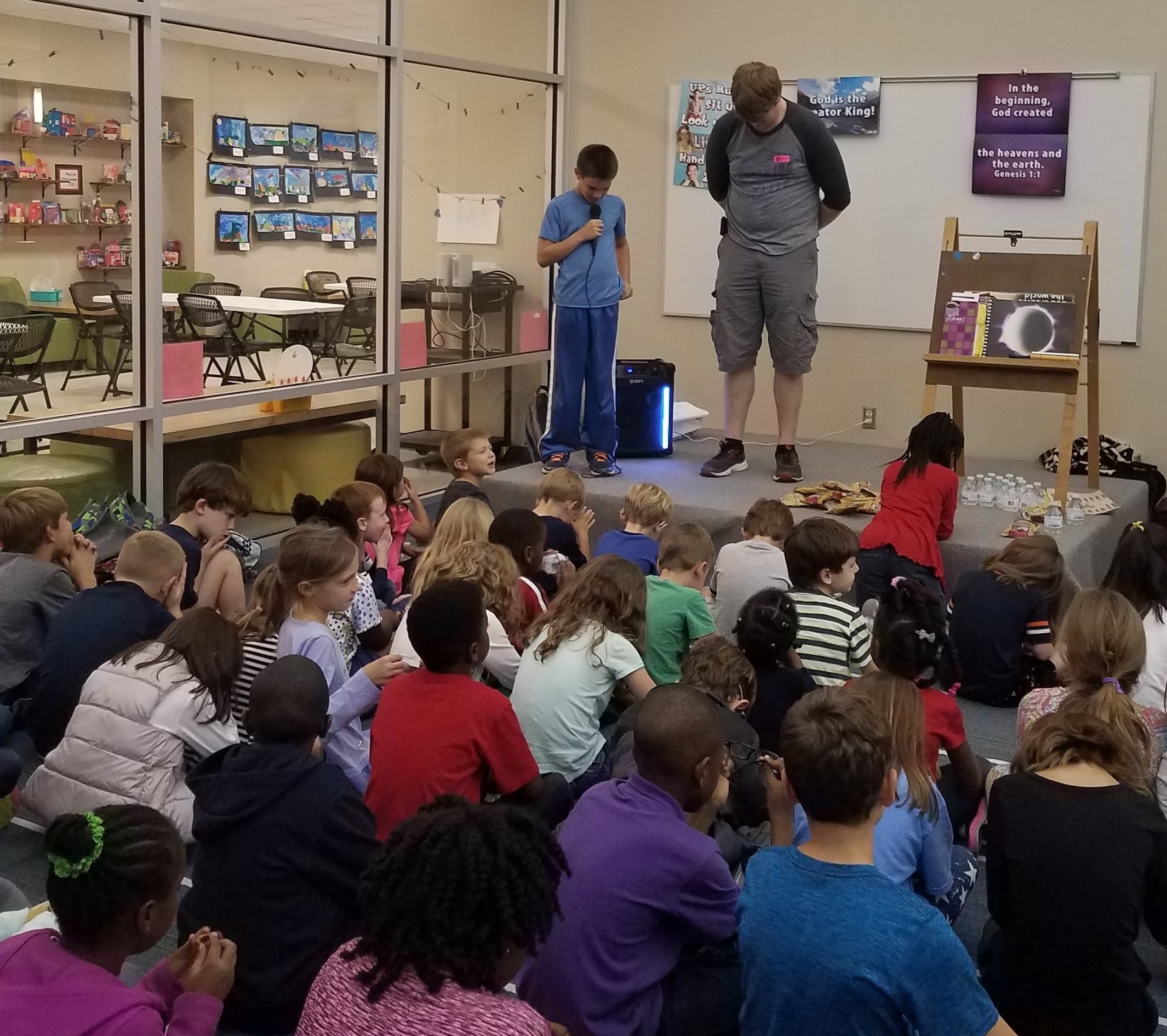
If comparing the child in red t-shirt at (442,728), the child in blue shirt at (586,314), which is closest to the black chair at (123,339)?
the child in blue shirt at (586,314)

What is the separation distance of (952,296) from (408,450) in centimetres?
276

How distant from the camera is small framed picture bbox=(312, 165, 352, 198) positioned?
20.7 feet

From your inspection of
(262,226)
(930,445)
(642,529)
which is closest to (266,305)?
(262,226)

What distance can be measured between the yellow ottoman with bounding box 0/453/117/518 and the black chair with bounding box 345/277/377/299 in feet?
5.24

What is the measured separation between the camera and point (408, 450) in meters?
6.99

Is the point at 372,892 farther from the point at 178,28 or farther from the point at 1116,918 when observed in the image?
the point at 178,28

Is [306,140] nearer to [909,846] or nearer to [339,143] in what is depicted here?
[339,143]

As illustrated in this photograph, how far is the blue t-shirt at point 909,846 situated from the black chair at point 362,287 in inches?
180

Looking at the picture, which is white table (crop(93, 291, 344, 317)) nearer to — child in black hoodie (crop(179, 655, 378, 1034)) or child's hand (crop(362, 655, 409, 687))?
child's hand (crop(362, 655, 409, 687))

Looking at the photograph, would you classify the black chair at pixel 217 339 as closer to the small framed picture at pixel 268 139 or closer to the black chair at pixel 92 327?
the black chair at pixel 92 327

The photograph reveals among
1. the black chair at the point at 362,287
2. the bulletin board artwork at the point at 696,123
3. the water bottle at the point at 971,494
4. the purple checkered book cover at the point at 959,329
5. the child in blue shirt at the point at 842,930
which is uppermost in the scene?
the bulletin board artwork at the point at 696,123

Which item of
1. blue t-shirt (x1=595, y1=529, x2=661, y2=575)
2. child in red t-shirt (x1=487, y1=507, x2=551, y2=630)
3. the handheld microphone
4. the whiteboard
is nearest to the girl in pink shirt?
child in red t-shirt (x1=487, y1=507, x2=551, y2=630)

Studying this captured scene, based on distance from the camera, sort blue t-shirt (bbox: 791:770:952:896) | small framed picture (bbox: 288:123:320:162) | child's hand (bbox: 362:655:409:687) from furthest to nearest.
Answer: small framed picture (bbox: 288:123:320:162), child's hand (bbox: 362:655:409:687), blue t-shirt (bbox: 791:770:952:896)

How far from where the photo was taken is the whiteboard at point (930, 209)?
255 inches
